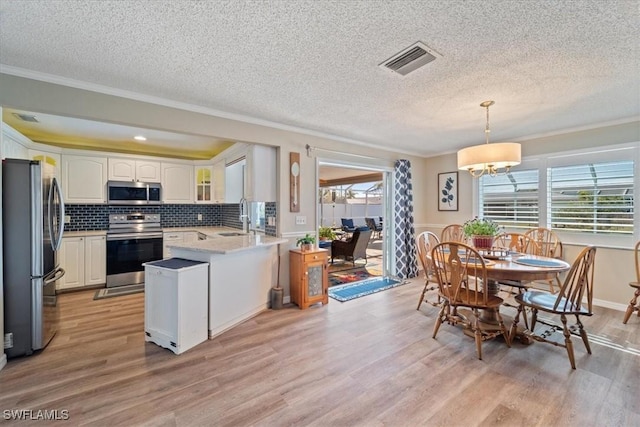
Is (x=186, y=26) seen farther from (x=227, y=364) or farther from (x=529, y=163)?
(x=529, y=163)

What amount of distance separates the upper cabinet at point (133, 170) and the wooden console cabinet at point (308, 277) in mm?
3066

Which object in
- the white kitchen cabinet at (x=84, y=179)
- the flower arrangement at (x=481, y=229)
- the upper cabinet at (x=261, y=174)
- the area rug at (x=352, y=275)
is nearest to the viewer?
the flower arrangement at (x=481, y=229)

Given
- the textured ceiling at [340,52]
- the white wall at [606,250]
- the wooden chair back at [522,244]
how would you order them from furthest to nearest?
the wooden chair back at [522,244] → the white wall at [606,250] → the textured ceiling at [340,52]

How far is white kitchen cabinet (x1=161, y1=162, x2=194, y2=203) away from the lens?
5.01 meters

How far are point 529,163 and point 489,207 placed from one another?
35.5 inches

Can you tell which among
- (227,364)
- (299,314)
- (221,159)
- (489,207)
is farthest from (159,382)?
A: (489,207)

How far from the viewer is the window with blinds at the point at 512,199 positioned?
14.0ft

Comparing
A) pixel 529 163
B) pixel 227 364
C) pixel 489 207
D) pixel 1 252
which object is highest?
pixel 529 163

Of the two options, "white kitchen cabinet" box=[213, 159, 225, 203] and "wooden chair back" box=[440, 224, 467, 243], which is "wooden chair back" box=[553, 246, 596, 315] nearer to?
"wooden chair back" box=[440, 224, 467, 243]

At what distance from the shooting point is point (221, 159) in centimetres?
497

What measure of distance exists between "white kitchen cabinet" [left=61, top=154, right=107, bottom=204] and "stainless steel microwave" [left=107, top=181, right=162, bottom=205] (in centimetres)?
12

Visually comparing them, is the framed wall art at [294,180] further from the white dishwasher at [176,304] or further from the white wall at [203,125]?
the white dishwasher at [176,304]

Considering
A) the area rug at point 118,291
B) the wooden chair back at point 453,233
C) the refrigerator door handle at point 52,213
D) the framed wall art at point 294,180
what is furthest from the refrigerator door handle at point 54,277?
the wooden chair back at point 453,233

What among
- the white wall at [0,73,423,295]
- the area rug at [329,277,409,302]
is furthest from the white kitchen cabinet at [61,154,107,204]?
the area rug at [329,277,409,302]
